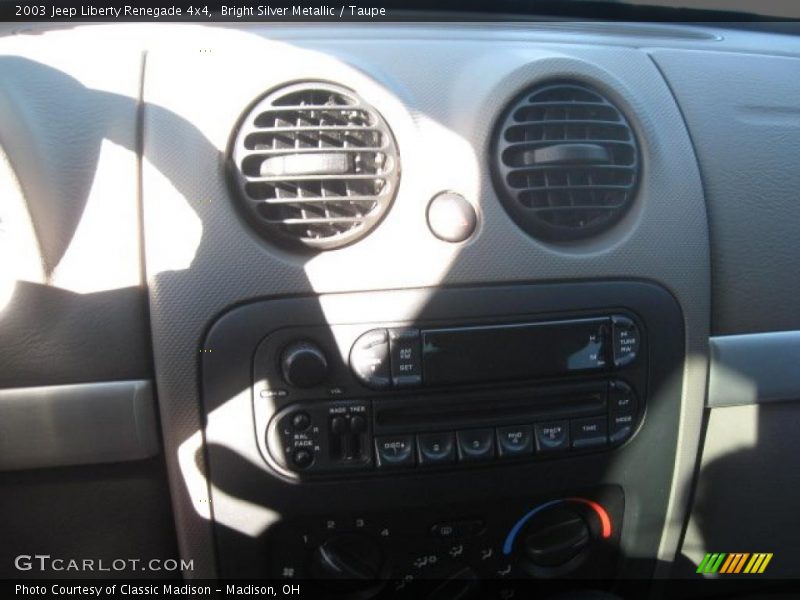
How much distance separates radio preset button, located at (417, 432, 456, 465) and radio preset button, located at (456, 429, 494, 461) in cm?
2

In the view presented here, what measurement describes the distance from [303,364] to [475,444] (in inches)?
15.9

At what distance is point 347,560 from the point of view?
69.1 inches

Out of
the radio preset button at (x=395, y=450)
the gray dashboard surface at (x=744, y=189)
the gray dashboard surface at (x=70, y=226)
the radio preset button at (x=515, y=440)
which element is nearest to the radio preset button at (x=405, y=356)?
the radio preset button at (x=395, y=450)

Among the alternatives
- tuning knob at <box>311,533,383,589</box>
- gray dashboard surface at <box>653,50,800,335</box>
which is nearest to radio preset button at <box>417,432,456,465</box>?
tuning knob at <box>311,533,383,589</box>

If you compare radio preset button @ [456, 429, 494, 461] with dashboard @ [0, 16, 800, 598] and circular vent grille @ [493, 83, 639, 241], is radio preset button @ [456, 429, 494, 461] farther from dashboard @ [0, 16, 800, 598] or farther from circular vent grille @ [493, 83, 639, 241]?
circular vent grille @ [493, 83, 639, 241]

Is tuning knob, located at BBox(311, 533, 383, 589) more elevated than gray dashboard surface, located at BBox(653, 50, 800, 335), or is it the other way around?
gray dashboard surface, located at BBox(653, 50, 800, 335)

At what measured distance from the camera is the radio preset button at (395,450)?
1.64 m

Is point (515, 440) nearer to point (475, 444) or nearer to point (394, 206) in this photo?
point (475, 444)

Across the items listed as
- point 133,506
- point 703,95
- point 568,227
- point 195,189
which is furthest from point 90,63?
point 703,95

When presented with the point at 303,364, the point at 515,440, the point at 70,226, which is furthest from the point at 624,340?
Answer: the point at 70,226

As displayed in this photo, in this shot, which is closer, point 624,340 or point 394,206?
point 394,206

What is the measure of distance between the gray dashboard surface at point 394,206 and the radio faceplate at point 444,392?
0.11 metres

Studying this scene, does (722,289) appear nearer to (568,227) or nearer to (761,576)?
(568,227)

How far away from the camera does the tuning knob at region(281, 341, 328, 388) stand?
5.15ft
